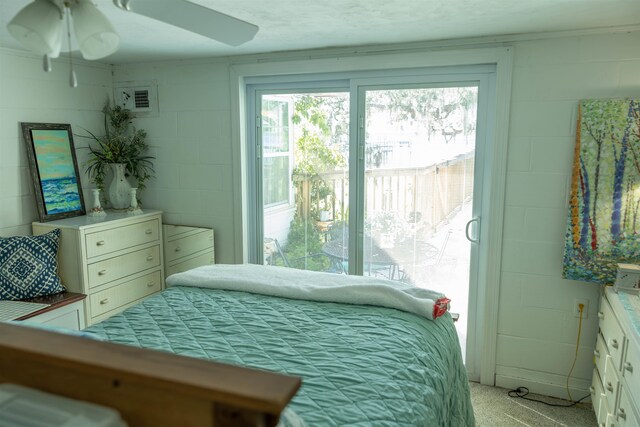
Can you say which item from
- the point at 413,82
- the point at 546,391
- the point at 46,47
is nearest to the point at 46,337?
the point at 46,47

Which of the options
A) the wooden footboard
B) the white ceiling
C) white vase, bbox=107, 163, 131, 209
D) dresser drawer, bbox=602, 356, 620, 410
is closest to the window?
the white ceiling

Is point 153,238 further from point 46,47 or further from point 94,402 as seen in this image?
point 94,402

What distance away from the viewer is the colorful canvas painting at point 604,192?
2676 millimetres

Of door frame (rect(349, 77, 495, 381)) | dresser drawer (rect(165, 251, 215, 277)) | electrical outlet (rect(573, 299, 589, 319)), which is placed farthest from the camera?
dresser drawer (rect(165, 251, 215, 277))

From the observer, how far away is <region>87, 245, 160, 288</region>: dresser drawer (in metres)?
3.36

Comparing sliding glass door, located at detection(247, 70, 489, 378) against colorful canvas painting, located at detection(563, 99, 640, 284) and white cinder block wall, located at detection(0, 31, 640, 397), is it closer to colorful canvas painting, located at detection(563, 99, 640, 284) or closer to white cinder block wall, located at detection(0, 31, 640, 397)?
white cinder block wall, located at detection(0, 31, 640, 397)

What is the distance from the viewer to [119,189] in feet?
12.6

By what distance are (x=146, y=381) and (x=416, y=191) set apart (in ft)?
8.86

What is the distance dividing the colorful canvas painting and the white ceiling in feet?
1.70

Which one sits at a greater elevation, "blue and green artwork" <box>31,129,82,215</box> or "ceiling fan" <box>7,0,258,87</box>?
"ceiling fan" <box>7,0,258,87</box>

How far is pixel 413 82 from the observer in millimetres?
3252

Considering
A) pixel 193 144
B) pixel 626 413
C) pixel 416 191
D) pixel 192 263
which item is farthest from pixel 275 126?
pixel 626 413

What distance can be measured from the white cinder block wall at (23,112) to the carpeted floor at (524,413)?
327 centimetres

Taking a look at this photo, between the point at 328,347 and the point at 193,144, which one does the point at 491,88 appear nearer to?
the point at 328,347
